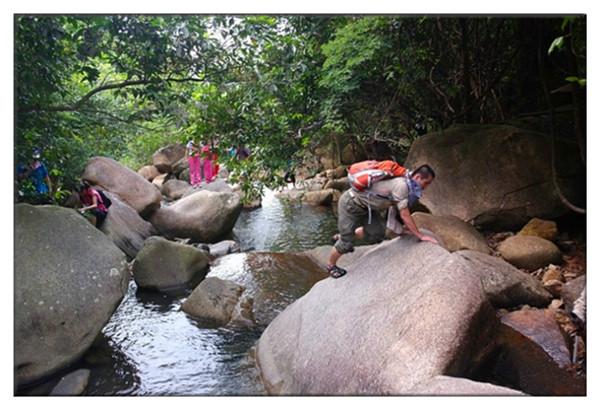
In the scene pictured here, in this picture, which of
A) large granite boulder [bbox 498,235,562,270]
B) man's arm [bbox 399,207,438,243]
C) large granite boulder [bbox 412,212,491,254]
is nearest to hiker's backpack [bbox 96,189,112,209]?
large granite boulder [bbox 412,212,491,254]

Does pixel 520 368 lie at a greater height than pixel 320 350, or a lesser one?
lesser

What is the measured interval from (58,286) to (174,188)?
9515mm

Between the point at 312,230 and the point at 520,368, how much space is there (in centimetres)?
560

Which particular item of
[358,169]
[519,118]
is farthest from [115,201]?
[519,118]

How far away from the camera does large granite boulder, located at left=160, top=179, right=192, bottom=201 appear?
12.4m

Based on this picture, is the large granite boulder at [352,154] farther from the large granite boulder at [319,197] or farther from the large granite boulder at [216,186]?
the large granite boulder at [216,186]

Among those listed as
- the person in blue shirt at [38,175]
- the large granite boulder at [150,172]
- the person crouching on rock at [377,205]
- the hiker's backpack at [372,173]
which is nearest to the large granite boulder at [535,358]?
the person crouching on rock at [377,205]

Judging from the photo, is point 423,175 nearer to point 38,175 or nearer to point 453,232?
point 453,232

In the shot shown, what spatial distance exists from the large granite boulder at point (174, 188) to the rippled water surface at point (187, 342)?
6098 millimetres

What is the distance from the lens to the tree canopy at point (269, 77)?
10.7 ft

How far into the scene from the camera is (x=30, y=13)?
107 inches

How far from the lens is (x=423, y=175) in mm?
3127
